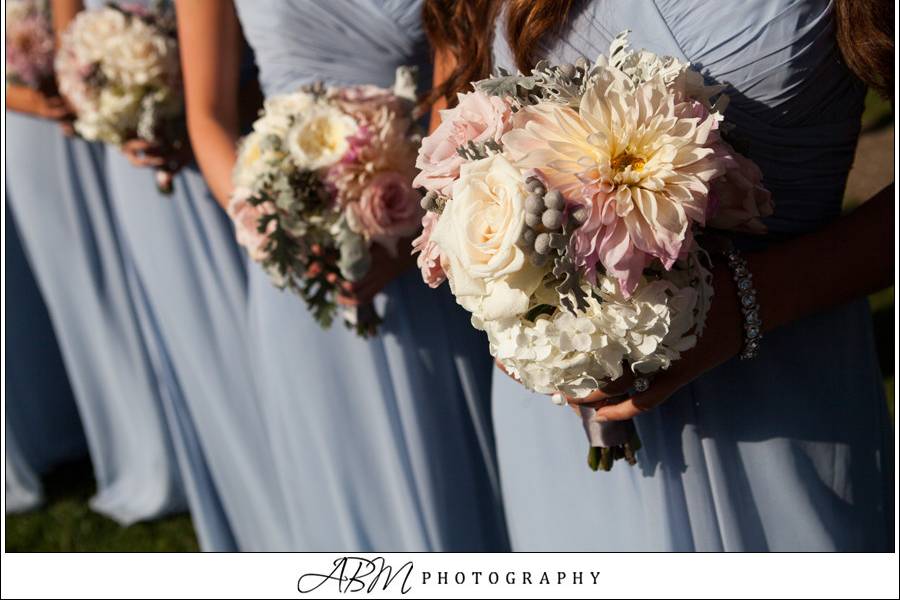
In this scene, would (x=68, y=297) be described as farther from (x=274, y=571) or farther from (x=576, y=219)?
(x=576, y=219)

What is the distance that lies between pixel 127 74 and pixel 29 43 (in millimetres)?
692

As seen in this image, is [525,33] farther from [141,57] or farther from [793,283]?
[141,57]

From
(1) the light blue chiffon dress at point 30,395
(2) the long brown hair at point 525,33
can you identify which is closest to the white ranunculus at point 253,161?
(2) the long brown hair at point 525,33

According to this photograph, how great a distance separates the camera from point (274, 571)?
237 centimetres

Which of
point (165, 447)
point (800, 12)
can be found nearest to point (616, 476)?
point (800, 12)

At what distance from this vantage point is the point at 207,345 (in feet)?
11.9

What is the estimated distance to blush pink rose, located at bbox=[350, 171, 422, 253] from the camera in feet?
7.59

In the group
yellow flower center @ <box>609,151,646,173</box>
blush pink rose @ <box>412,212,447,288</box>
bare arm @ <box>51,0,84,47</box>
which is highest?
yellow flower center @ <box>609,151,646,173</box>

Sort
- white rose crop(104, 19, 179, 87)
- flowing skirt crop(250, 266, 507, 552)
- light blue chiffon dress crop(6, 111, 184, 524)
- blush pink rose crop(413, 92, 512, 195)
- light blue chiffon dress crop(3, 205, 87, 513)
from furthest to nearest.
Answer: light blue chiffon dress crop(3, 205, 87, 513)
light blue chiffon dress crop(6, 111, 184, 524)
white rose crop(104, 19, 179, 87)
flowing skirt crop(250, 266, 507, 552)
blush pink rose crop(413, 92, 512, 195)

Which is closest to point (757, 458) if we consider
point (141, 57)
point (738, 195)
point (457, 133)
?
point (738, 195)

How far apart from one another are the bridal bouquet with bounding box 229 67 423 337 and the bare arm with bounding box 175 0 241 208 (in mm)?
378

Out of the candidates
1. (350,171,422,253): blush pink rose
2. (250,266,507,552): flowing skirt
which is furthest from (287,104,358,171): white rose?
(250,266,507,552): flowing skirt

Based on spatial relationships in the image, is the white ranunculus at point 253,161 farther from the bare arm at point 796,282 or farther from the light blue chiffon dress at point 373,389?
the bare arm at point 796,282

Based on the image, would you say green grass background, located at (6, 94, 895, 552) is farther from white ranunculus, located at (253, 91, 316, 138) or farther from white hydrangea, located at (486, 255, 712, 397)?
white hydrangea, located at (486, 255, 712, 397)
